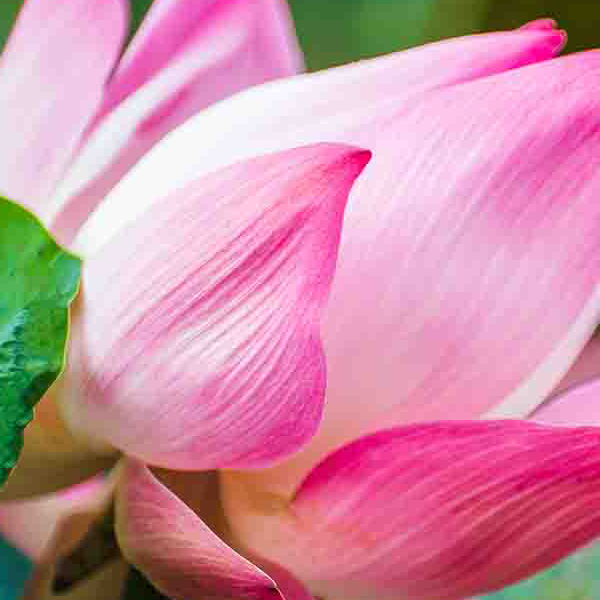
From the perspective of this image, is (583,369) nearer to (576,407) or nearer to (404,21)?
(576,407)

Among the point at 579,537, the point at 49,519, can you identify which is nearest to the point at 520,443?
the point at 579,537

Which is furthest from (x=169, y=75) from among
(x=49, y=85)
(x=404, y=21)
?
(x=404, y=21)

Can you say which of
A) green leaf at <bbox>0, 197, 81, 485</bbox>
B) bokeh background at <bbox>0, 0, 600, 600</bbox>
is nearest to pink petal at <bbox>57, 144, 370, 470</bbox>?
green leaf at <bbox>0, 197, 81, 485</bbox>

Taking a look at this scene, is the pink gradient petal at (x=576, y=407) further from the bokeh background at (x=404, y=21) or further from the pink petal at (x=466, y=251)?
the bokeh background at (x=404, y=21)

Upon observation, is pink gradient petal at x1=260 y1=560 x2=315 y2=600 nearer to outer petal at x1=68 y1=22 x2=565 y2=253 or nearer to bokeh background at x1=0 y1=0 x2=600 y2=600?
outer petal at x1=68 y1=22 x2=565 y2=253

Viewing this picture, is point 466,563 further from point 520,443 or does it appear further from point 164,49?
point 164,49

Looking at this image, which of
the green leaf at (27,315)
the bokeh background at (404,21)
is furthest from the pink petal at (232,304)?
the bokeh background at (404,21)
